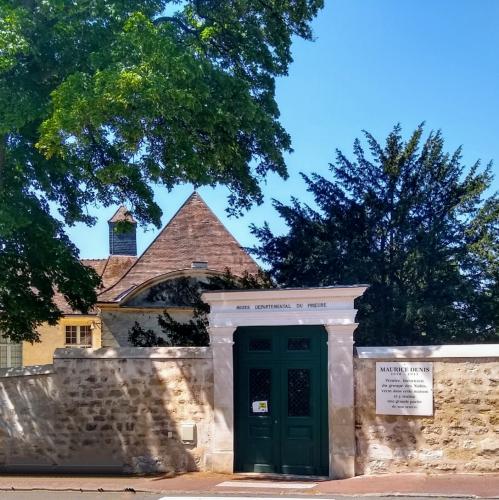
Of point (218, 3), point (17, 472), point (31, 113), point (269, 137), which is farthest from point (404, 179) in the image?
point (17, 472)

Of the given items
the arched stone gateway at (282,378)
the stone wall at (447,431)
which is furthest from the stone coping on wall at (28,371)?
the stone wall at (447,431)

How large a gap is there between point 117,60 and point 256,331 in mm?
4957

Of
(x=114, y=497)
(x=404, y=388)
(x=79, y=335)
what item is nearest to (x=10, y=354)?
(x=79, y=335)

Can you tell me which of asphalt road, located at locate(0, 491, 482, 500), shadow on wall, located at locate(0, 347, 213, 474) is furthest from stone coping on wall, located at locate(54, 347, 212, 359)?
asphalt road, located at locate(0, 491, 482, 500)

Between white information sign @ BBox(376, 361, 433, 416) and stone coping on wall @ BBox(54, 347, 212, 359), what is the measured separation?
2.85 meters

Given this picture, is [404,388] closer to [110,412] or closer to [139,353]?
[139,353]

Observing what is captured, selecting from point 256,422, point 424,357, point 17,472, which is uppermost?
point 424,357

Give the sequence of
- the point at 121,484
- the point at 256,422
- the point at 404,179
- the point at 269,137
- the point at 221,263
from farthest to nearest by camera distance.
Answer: the point at 221,263 → the point at 404,179 → the point at 269,137 → the point at 256,422 → the point at 121,484

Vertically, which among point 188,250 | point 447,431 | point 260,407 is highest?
point 188,250

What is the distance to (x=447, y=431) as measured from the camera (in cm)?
1103

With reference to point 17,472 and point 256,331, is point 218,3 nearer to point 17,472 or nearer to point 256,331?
point 256,331

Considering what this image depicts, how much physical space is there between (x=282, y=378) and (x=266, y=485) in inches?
68.8

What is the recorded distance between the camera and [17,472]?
12.1 meters

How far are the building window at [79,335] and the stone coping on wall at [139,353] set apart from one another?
62.8 feet
